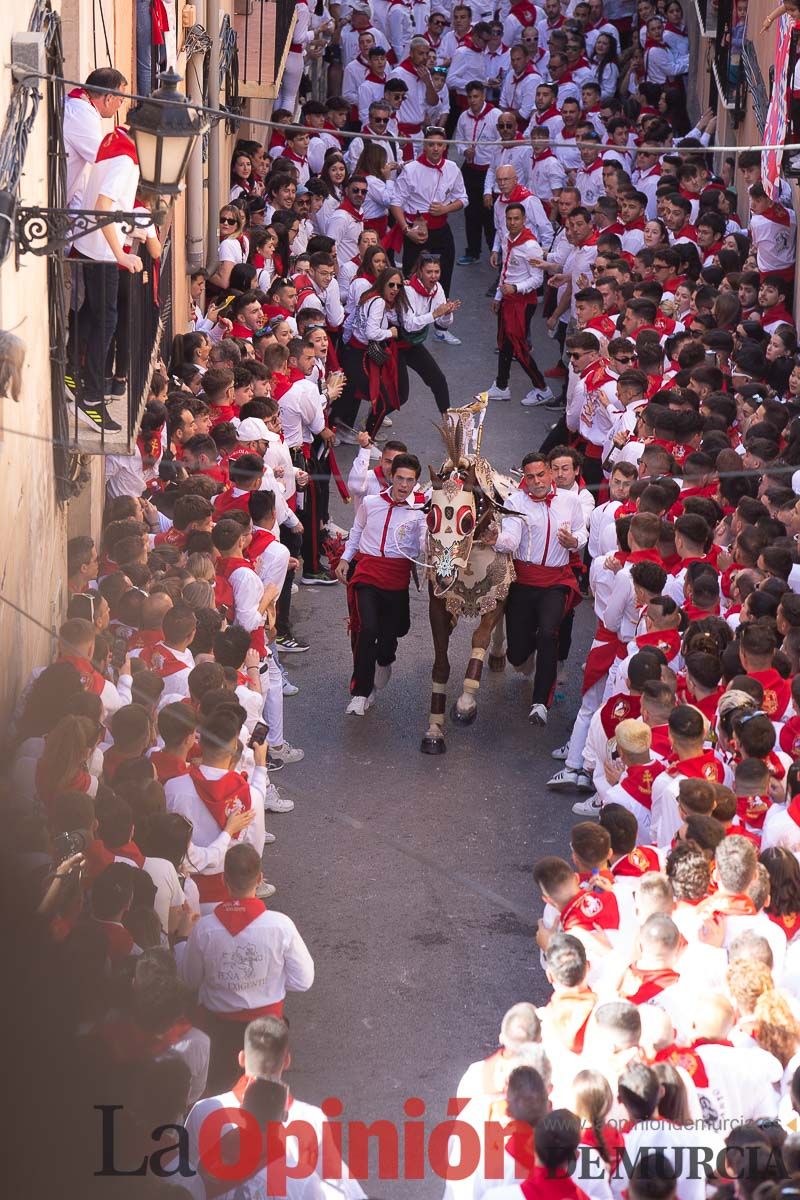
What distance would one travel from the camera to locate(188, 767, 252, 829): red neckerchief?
24.7ft

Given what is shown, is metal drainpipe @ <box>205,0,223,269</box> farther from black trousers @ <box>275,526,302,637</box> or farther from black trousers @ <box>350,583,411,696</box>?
black trousers @ <box>350,583,411,696</box>

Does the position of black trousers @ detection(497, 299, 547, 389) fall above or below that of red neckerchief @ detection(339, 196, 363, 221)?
below

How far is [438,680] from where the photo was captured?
1073 cm

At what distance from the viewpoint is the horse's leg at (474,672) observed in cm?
1072

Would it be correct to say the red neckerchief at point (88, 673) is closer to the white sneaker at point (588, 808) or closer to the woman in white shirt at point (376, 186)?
the white sneaker at point (588, 808)

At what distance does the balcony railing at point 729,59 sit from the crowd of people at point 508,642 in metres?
1.08

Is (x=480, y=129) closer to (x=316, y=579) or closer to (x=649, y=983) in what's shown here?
(x=316, y=579)

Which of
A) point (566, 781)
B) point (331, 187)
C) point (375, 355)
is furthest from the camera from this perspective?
point (331, 187)

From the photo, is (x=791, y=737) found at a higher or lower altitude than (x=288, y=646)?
higher

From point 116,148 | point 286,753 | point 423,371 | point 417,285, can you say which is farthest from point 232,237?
point 116,148

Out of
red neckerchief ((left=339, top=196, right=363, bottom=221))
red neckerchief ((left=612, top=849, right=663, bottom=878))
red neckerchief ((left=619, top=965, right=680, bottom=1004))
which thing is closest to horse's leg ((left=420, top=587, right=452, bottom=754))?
red neckerchief ((left=612, top=849, right=663, bottom=878))

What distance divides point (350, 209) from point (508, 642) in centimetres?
679

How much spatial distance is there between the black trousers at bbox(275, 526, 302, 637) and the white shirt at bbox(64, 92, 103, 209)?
325 centimetres

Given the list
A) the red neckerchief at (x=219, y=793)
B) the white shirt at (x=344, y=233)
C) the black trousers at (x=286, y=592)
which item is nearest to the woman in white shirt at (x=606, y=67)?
the white shirt at (x=344, y=233)
